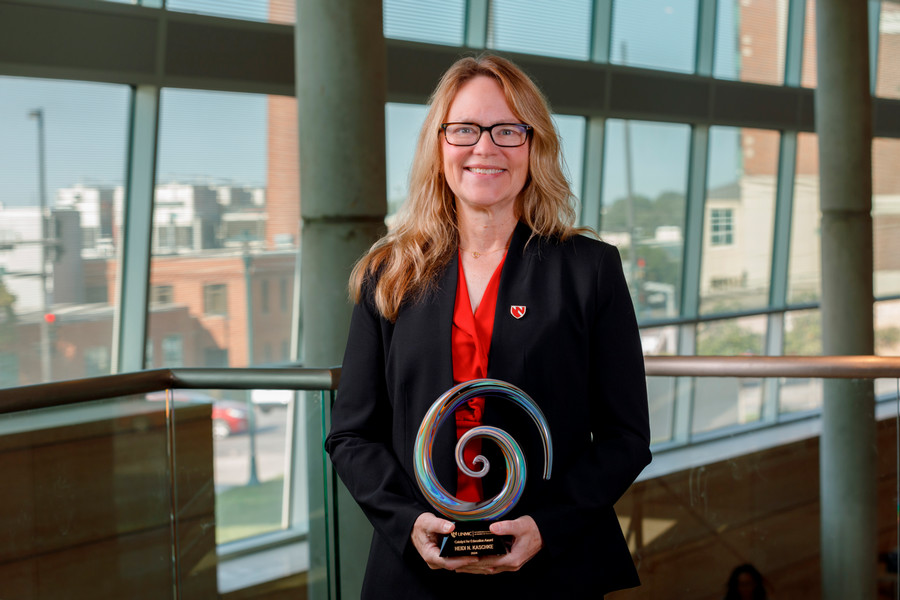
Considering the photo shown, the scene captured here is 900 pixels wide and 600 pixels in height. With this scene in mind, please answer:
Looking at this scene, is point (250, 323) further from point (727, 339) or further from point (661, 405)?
point (727, 339)

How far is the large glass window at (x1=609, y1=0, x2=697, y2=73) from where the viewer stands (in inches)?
378

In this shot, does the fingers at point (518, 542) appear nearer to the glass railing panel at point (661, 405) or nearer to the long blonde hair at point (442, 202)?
the long blonde hair at point (442, 202)

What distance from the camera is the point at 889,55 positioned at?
13047mm

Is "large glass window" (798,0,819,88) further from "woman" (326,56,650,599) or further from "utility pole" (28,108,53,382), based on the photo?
"woman" (326,56,650,599)

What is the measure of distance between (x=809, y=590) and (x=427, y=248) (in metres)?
2.13

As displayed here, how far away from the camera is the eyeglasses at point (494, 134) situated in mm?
1609

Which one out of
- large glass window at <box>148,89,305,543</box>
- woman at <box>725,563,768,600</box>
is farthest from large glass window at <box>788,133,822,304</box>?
woman at <box>725,563,768,600</box>

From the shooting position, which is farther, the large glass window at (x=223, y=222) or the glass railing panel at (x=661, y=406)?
the large glass window at (x=223, y=222)

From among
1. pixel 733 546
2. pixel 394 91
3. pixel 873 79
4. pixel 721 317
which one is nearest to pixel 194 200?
pixel 394 91

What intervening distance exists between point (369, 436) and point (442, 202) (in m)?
0.48

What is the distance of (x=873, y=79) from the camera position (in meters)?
12.9

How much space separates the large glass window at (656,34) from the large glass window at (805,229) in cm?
252

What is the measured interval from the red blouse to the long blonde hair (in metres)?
0.10

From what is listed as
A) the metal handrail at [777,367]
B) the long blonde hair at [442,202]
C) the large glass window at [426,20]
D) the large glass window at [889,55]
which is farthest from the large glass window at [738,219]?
the long blonde hair at [442,202]
